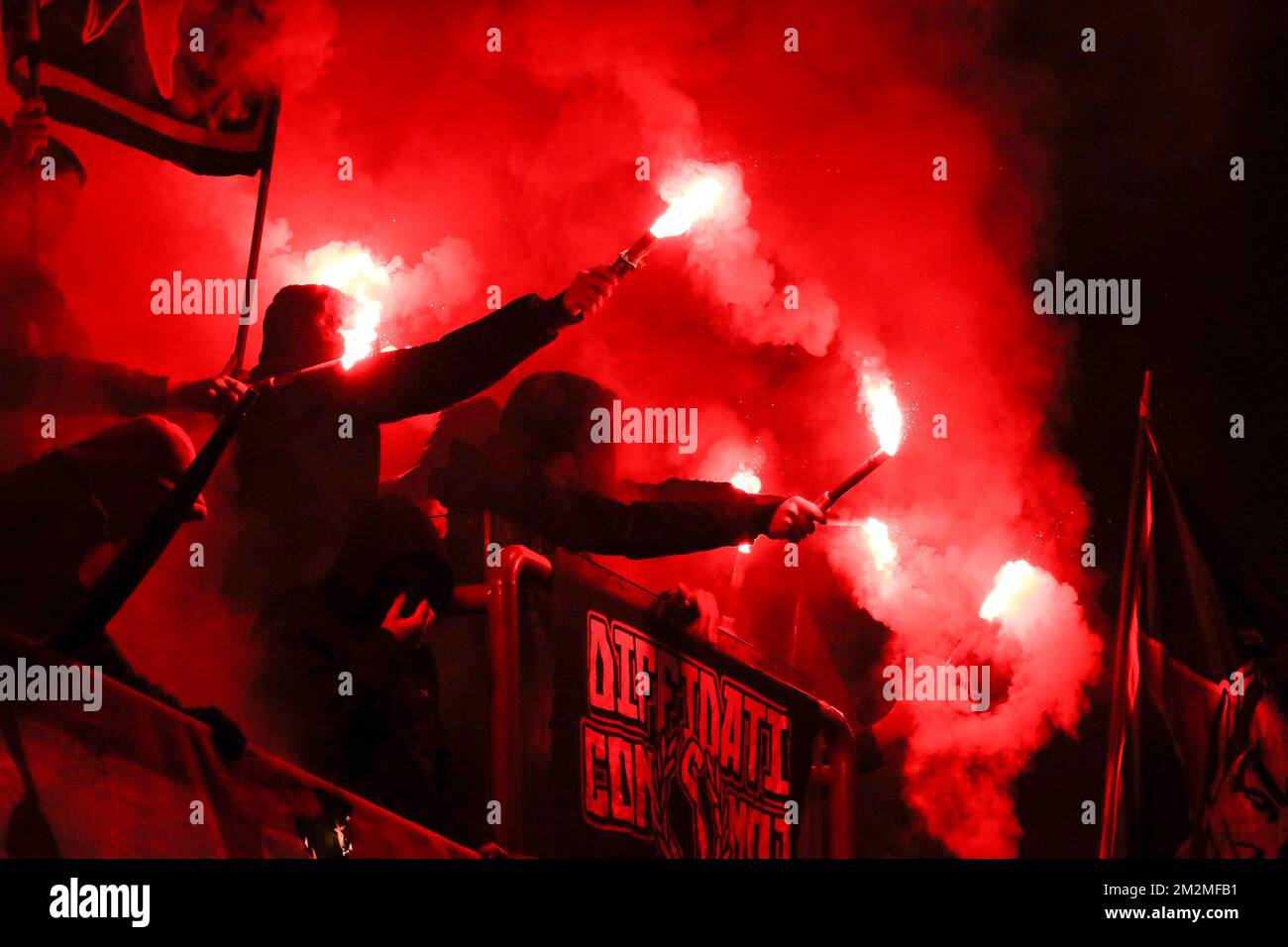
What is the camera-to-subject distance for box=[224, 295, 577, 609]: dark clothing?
550cm

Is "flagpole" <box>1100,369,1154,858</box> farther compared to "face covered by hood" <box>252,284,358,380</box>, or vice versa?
"flagpole" <box>1100,369,1154,858</box>

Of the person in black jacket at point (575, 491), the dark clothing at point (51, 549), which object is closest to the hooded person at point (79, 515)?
the dark clothing at point (51, 549)

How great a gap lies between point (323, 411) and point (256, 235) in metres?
0.68

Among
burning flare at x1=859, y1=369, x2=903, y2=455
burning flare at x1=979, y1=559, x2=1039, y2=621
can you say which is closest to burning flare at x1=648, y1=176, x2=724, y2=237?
burning flare at x1=859, y1=369, x2=903, y2=455

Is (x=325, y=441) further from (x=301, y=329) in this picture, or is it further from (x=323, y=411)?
(x=301, y=329)

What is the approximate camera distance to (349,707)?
5414mm

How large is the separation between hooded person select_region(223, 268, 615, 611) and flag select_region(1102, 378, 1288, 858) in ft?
8.48

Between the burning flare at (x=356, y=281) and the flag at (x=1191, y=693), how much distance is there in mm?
3118

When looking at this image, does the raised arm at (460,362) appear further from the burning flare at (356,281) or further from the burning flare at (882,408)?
the burning flare at (882,408)

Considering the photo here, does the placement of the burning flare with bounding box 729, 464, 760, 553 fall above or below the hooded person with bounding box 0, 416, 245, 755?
above

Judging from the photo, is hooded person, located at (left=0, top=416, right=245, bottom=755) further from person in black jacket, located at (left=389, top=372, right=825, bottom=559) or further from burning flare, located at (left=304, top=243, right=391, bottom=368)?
person in black jacket, located at (left=389, top=372, right=825, bottom=559)
